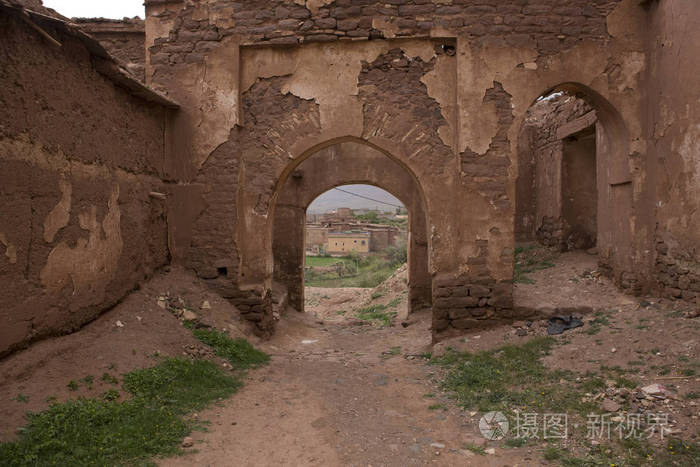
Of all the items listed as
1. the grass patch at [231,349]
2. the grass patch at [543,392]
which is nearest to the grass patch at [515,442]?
the grass patch at [543,392]

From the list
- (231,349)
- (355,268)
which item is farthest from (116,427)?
(355,268)

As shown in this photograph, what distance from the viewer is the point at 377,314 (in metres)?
11.3

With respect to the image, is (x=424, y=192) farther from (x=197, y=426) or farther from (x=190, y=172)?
(x=197, y=426)

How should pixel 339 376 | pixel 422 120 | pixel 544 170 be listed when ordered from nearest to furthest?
pixel 339 376 → pixel 422 120 → pixel 544 170

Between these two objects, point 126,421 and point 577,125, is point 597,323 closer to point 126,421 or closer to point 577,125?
point 577,125

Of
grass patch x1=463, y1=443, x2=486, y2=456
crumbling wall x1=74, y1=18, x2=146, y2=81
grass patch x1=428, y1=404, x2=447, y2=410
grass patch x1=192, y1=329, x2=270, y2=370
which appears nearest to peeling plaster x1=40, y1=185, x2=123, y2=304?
grass patch x1=192, y1=329, x2=270, y2=370

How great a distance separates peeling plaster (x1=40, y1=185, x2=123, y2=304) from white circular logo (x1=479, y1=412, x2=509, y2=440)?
13.3ft

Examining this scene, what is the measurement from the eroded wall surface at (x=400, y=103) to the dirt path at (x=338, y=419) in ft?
4.06

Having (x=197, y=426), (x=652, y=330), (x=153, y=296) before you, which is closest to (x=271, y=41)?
(x=153, y=296)

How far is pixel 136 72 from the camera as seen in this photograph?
7.83 metres

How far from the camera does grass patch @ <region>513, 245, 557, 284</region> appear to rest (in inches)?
336

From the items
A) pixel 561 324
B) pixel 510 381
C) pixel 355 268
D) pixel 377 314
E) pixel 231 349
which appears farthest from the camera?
pixel 355 268

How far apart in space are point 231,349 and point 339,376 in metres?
1.42

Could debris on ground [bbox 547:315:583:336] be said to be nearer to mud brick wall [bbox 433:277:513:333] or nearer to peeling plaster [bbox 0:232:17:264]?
mud brick wall [bbox 433:277:513:333]
